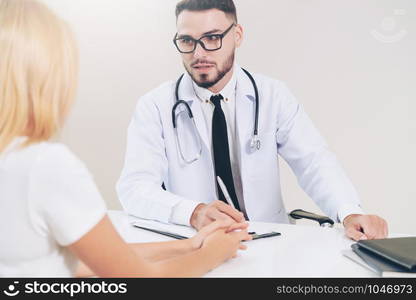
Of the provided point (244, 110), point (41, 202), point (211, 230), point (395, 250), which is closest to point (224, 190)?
point (244, 110)

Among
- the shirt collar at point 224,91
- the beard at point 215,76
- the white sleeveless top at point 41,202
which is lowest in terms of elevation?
the white sleeveless top at point 41,202

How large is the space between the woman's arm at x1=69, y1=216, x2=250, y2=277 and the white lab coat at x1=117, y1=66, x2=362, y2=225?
2.02 feet

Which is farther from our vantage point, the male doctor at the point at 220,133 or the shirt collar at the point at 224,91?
the shirt collar at the point at 224,91

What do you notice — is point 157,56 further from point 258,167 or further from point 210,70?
point 258,167

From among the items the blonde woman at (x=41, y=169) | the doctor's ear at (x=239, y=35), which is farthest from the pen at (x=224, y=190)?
the blonde woman at (x=41, y=169)

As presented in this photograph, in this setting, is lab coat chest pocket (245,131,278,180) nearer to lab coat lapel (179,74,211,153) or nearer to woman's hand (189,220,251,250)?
lab coat lapel (179,74,211,153)

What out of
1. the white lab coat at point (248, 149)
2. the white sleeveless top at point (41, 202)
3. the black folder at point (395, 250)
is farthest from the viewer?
the white lab coat at point (248, 149)

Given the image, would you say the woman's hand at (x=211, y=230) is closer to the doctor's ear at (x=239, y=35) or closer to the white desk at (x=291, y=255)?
the white desk at (x=291, y=255)

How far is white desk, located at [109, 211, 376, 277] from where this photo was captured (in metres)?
0.95

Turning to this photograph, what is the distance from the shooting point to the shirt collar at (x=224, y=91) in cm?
181

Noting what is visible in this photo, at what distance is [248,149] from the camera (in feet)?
5.76

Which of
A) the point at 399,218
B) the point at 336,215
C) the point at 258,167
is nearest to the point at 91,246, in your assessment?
the point at 336,215

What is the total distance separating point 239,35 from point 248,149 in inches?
19.4

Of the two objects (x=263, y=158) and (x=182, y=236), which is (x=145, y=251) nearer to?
(x=182, y=236)
